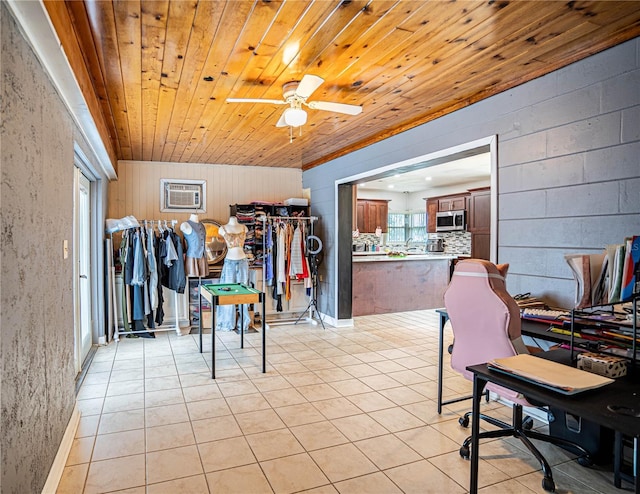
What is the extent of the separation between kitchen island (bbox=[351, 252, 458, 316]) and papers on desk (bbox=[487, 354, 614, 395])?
4.64m

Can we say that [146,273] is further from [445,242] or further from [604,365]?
[445,242]

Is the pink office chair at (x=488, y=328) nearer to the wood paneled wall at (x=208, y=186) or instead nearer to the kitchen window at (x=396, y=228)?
→ the wood paneled wall at (x=208, y=186)

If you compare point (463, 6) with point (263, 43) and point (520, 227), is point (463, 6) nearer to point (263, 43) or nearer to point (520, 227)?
point (263, 43)

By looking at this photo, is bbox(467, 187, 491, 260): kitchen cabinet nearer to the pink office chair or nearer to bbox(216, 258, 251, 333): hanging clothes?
bbox(216, 258, 251, 333): hanging clothes

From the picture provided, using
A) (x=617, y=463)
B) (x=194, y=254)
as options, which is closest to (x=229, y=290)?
(x=194, y=254)

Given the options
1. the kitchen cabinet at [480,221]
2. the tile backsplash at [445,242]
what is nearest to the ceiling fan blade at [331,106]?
the kitchen cabinet at [480,221]

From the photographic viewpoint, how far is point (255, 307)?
621 cm

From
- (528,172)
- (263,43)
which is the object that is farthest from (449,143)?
(263,43)

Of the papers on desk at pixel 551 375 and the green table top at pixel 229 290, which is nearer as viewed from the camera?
the papers on desk at pixel 551 375

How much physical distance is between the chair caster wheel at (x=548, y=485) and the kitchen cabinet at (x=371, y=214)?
26.5 ft

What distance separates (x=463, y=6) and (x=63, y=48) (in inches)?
76.7

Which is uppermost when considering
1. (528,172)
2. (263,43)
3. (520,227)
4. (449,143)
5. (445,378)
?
(263,43)

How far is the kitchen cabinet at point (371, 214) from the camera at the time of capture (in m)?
10.2

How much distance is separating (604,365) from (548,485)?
0.83 metres
